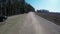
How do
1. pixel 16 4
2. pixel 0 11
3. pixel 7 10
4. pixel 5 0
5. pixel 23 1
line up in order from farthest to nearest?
pixel 23 1, pixel 16 4, pixel 5 0, pixel 7 10, pixel 0 11

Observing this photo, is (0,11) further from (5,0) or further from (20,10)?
(20,10)

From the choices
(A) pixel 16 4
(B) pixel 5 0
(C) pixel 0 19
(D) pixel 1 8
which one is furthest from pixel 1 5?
(C) pixel 0 19

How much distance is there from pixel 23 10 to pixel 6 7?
28596mm

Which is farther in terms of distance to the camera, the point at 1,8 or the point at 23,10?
the point at 23,10

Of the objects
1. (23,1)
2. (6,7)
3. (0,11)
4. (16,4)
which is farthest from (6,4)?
(23,1)

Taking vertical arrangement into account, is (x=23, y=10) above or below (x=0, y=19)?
below

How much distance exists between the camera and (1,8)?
76.9 meters

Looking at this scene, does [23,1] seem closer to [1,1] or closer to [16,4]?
[16,4]

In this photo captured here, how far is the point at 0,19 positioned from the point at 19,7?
258 feet

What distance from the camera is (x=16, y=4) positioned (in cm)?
10412

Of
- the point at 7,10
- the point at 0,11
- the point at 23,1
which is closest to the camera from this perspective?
the point at 0,11

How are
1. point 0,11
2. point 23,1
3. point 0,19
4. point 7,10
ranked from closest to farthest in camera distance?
point 0,19, point 0,11, point 7,10, point 23,1

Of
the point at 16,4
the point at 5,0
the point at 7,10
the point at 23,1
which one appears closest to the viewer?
the point at 7,10

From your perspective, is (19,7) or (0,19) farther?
(19,7)
